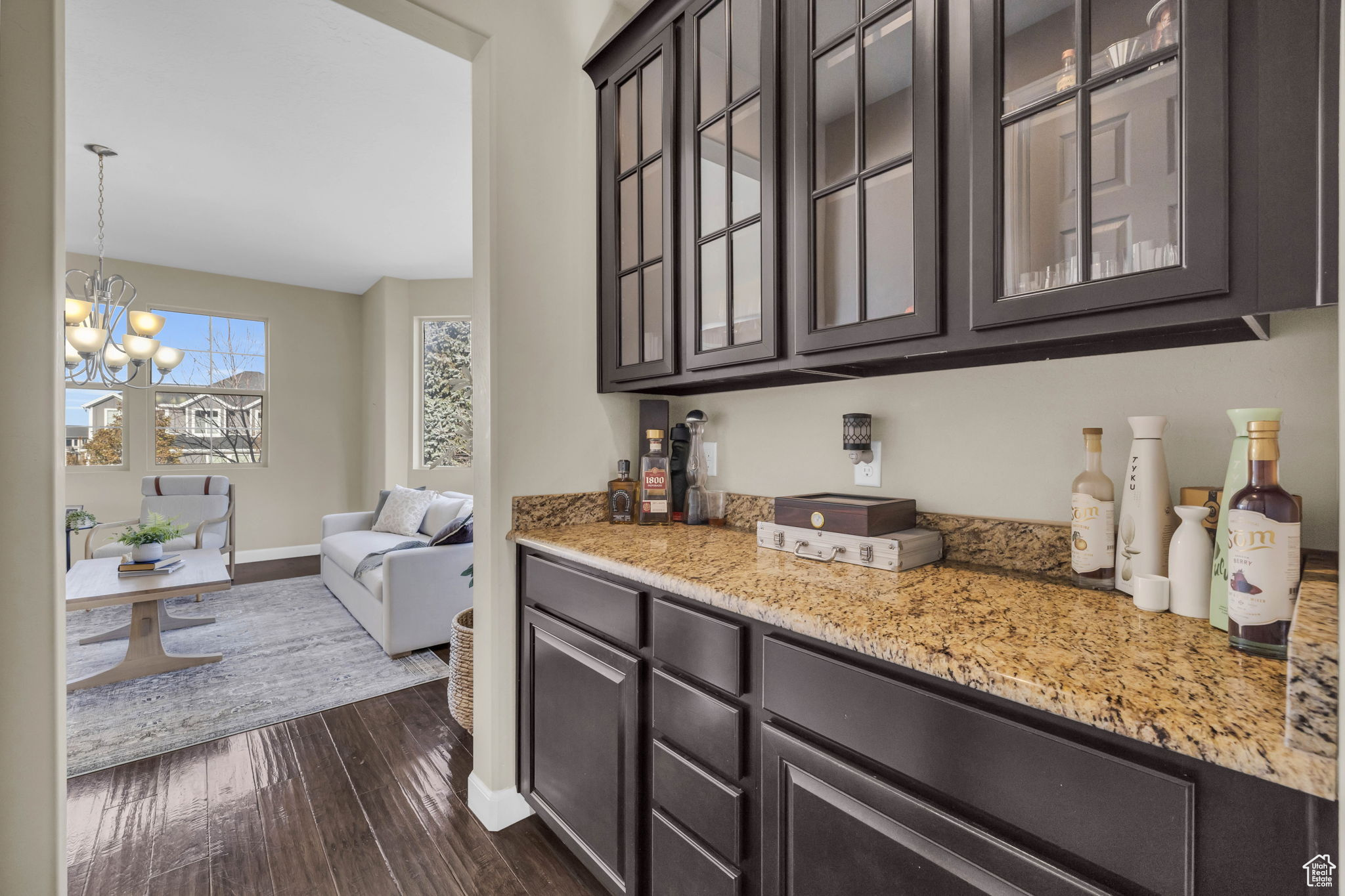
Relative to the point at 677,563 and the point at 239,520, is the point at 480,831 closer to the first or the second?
the point at 677,563

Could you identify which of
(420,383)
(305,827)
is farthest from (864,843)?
(420,383)

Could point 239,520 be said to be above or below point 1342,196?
below

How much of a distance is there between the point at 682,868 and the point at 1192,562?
3.65ft

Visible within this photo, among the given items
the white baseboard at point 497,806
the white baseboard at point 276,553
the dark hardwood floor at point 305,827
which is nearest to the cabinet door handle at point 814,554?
the dark hardwood floor at point 305,827

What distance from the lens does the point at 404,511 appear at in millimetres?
4574

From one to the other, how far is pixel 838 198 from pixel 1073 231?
50 cm

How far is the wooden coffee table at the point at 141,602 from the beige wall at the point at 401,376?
8.76ft

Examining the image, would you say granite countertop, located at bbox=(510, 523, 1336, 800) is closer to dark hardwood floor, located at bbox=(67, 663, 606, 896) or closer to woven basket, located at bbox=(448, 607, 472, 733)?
dark hardwood floor, located at bbox=(67, 663, 606, 896)

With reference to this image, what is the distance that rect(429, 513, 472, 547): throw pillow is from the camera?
3.35 metres

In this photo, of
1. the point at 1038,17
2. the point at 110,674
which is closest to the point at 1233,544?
the point at 1038,17

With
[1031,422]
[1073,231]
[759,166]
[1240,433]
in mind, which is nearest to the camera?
[1240,433]

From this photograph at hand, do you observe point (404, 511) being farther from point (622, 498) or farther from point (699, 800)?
point (699, 800)

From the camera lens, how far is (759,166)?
4.75ft

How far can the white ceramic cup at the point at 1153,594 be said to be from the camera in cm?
90
